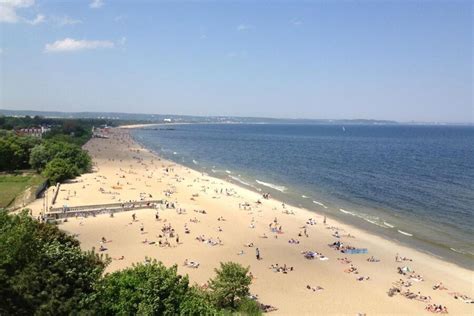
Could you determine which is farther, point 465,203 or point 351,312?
point 465,203

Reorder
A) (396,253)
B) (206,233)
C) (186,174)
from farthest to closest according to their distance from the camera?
(186,174) < (206,233) < (396,253)

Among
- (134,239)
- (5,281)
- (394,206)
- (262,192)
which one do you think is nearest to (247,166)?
(262,192)

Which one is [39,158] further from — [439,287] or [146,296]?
[439,287]

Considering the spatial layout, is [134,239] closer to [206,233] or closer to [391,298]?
[206,233]

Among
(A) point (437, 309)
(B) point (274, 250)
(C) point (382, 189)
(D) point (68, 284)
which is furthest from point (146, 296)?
(C) point (382, 189)

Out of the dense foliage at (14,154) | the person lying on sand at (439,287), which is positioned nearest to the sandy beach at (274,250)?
the person lying on sand at (439,287)

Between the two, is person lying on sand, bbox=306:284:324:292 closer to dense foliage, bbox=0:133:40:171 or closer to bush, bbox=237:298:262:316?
bush, bbox=237:298:262:316
